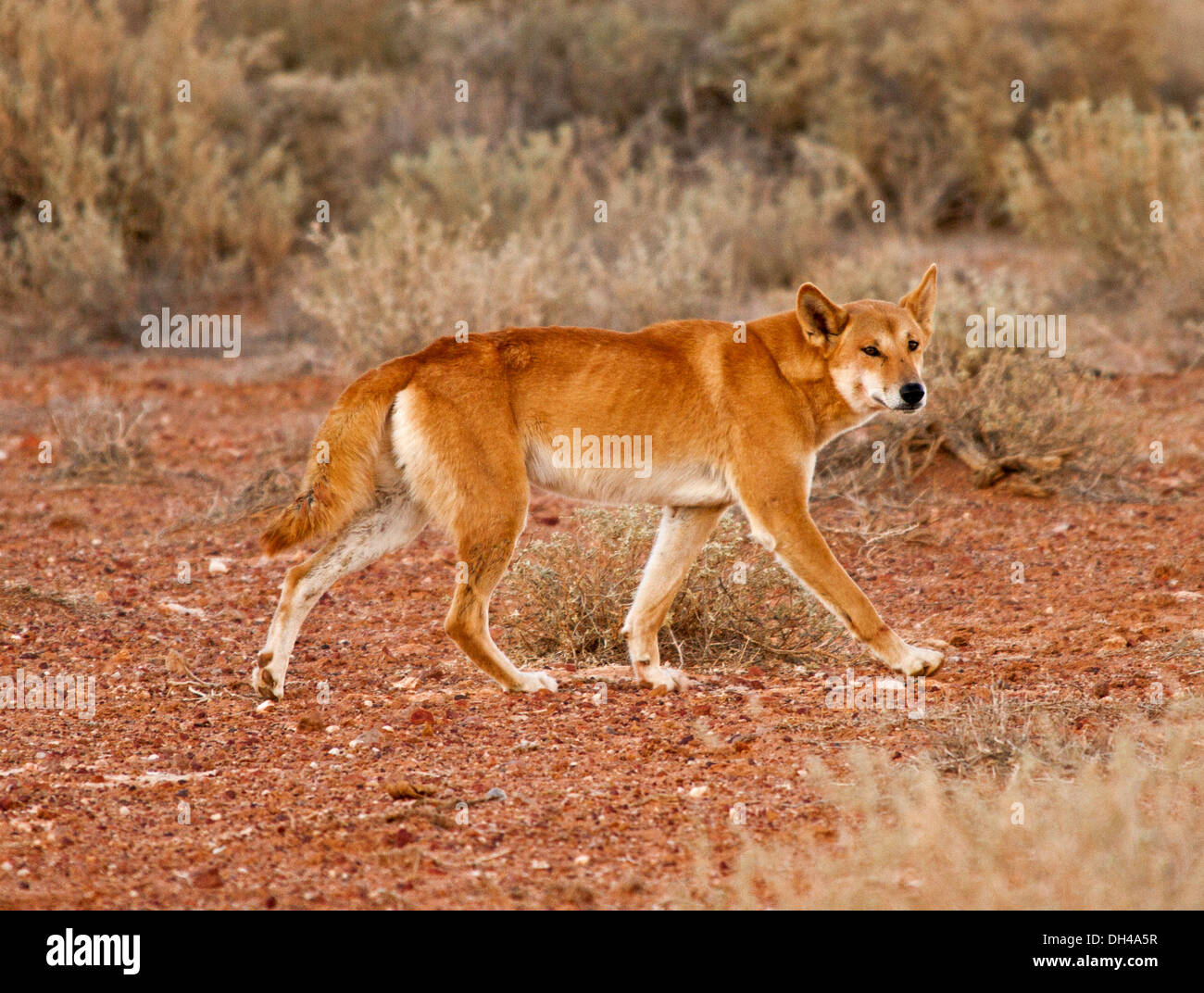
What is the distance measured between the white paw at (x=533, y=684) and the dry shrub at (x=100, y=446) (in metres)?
4.89

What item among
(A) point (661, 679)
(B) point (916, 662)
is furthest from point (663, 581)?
(B) point (916, 662)

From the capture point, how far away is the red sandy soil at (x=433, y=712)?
3963mm

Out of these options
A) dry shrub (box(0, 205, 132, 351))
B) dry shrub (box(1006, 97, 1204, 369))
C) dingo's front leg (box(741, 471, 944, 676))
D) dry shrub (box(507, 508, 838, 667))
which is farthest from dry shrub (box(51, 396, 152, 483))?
dry shrub (box(1006, 97, 1204, 369))

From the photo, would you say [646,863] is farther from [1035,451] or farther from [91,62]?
[91,62]

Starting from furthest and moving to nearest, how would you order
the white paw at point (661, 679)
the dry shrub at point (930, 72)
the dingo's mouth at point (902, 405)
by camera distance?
the dry shrub at point (930, 72)
the white paw at point (661, 679)
the dingo's mouth at point (902, 405)

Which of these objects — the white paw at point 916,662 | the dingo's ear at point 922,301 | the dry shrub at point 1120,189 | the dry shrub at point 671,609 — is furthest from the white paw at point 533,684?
the dry shrub at point 1120,189

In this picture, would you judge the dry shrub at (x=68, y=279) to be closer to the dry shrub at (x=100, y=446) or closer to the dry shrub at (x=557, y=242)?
the dry shrub at (x=557, y=242)

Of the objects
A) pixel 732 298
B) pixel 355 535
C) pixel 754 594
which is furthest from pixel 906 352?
pixel 732 298

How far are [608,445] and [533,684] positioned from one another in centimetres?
97

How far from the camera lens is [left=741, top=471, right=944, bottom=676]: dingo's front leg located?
209 inches

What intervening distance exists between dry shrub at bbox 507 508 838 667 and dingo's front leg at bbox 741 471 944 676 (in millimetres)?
697

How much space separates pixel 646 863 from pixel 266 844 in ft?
3.58

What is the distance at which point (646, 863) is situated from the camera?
3.95 m

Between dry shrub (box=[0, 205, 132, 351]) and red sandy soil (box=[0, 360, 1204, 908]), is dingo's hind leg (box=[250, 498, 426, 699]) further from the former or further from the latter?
dry shrub (box=[0, 205, 132, 351])
